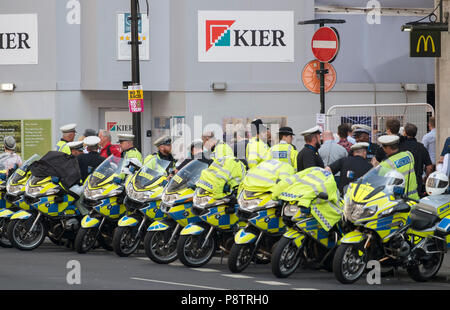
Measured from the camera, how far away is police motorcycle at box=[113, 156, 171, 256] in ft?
50.7

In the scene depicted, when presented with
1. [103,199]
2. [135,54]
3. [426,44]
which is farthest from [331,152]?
[135,54]

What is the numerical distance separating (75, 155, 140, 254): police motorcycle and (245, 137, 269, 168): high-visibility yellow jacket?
1781mm

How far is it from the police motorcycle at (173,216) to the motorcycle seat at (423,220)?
122 inches

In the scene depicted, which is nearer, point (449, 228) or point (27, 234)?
point (449, 228)

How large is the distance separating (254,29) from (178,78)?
239cm

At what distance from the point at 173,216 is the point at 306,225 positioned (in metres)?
2.40

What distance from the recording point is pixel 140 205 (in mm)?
15477

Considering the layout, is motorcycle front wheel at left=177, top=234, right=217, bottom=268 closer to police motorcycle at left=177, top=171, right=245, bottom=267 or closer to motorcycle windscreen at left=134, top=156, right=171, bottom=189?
police motorcycle at left=177, top=171, right=245, bottom=267

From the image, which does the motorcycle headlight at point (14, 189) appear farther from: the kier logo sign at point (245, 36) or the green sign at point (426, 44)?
the kier logo sign at point (245, 36)

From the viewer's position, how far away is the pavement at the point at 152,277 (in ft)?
40.0

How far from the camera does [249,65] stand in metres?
27.6

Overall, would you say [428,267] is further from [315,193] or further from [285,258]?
[285,258]

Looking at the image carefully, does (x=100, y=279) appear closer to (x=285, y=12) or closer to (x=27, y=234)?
(x=27, y=234)
